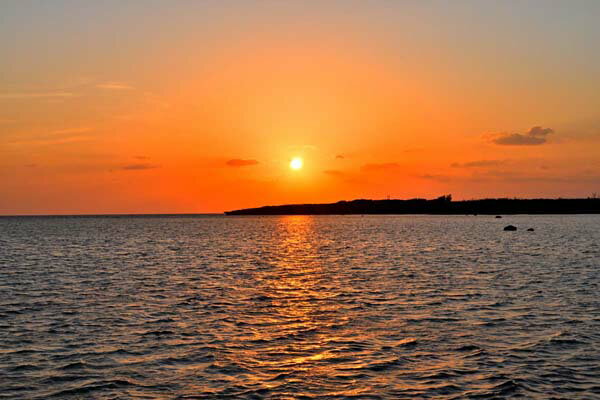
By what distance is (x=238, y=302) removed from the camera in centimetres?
3894

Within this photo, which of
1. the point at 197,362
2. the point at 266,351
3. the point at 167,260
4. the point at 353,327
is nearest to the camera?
the point at 197,362

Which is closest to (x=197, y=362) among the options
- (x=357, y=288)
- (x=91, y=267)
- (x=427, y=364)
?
(x=427, y=364)

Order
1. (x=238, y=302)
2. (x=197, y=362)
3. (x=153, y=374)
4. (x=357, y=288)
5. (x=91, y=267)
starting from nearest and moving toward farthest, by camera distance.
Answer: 1. (x=153, y=374)
2. (x=197, y=362)
3. (x=238, y=302)
4. (x=357, y=288)
5. (x=91, y=267)

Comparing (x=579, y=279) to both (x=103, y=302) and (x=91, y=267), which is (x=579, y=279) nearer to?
(x=103, y=302)

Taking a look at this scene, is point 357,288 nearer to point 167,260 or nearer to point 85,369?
point 85,369

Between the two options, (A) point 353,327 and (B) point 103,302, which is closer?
(A) point 353,327

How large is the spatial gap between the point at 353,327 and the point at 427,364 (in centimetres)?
737

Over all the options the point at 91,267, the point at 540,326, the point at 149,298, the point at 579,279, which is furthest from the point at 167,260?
the point at 540,326

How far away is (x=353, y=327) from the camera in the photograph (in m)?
29.8

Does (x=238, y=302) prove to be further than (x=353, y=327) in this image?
Yes

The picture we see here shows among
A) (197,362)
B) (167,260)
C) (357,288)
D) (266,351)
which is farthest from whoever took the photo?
(167,260)

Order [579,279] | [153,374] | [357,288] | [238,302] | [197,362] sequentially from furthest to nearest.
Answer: [579,279] → [357,288] → [238,302] → [197,362] → [153,374]

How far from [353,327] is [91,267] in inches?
1776

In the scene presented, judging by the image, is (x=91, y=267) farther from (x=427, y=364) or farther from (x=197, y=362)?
(x=427, y=364)
